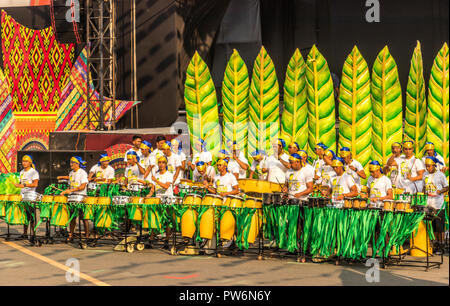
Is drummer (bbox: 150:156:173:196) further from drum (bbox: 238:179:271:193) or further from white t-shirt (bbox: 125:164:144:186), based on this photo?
white t-shirt (bbox: 125:164:144:186)

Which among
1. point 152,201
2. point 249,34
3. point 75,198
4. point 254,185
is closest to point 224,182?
point 254,185

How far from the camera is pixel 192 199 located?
13156 millimetres

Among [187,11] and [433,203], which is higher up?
[187,11]

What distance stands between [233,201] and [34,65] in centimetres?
1347

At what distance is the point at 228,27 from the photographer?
23.5 metres

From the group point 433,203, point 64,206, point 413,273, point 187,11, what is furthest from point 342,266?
point 187,11

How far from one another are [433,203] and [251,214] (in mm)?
3051

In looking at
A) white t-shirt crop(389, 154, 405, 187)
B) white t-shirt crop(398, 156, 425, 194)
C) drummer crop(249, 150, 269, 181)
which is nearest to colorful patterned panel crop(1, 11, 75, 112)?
drummer crop(249, 150, 269, 181)

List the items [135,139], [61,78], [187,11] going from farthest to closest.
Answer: [61,78] → [187,11] → [135,139]

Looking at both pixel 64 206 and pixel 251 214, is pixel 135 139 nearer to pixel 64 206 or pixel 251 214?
pixel 64 206

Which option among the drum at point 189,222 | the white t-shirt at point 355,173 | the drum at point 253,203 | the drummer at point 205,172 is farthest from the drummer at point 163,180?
the white t-shirt at point 355,173

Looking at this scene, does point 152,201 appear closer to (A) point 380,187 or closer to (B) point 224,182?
(B) point 224,182

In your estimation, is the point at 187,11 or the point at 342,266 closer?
the point at 342,266

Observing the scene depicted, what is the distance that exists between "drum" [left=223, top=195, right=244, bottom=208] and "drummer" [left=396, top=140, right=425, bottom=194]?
2974 mm
